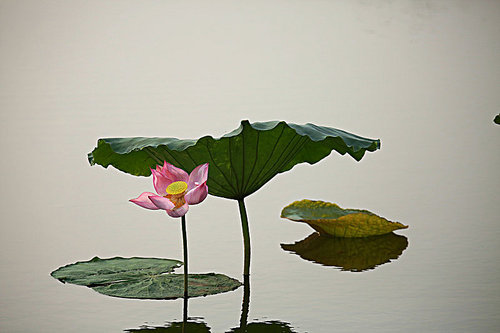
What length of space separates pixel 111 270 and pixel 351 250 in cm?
61

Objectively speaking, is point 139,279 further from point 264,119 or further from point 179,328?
point 264,119

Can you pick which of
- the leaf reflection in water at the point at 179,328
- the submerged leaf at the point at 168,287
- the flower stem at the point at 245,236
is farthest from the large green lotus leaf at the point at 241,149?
the leaf reflection in water at the point at 179,328

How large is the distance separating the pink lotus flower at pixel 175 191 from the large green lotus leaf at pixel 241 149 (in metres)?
0.09

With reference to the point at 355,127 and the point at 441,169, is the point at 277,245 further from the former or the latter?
the point at 355,127

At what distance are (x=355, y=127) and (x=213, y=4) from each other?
271 centimetres

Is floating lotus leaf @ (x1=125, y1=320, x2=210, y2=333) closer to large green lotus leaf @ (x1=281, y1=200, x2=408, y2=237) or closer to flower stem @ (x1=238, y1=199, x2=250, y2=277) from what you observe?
flower stem @ (x1=238, y1=199, x2=250, y2=277)

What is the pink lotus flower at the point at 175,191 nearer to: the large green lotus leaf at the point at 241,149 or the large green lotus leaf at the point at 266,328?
the large green lotus leaf at the point at 241,149

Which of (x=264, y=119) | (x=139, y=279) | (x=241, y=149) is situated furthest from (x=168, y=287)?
(x=264, y=119)

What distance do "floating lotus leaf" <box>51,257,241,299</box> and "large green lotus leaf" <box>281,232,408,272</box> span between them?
12.7 inches

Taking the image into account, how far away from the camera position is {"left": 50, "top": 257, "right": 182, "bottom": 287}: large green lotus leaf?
4.27 ft

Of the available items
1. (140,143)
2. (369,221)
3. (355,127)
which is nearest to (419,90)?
(355,127)

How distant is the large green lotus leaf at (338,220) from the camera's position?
1688mm

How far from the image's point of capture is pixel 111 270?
1.35 m

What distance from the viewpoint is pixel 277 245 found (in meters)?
1.70
